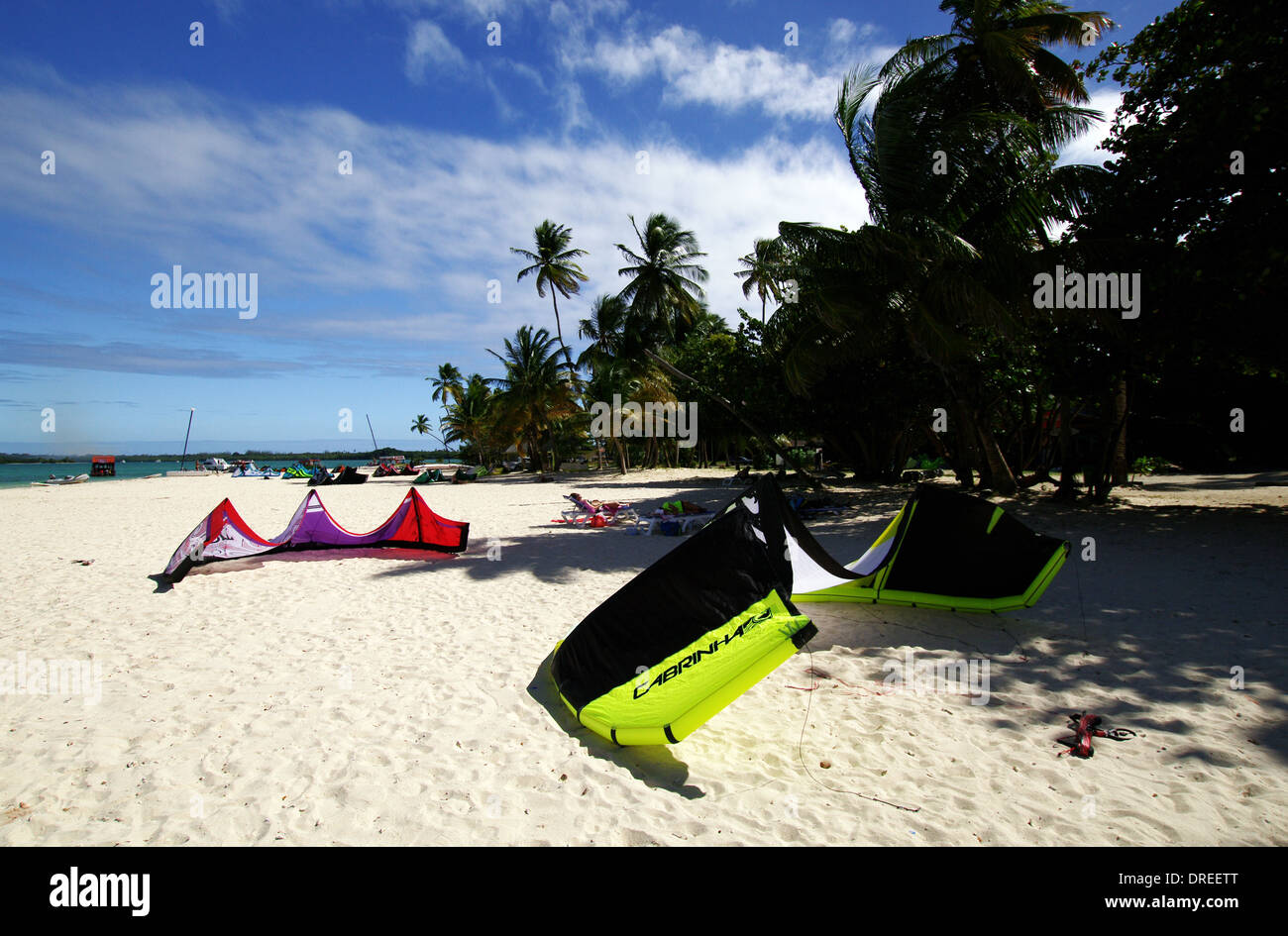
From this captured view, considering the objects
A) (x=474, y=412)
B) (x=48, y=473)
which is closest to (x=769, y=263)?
(x=474, y=412)

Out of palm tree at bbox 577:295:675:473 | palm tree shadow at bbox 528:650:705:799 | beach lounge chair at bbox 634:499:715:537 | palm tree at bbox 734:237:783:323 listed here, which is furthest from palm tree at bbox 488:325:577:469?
palm tree shadow at bbox 528:650:705:799

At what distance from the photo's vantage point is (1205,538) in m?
9.38

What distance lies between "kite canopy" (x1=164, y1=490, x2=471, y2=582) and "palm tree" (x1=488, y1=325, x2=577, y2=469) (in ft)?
74.9

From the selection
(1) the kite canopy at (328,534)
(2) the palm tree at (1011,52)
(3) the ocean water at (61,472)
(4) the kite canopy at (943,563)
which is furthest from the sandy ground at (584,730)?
(3) the ocean water at (61,472)

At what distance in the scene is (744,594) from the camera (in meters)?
4.65

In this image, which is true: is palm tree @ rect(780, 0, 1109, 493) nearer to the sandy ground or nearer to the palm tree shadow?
the sandy ground

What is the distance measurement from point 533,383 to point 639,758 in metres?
30.6

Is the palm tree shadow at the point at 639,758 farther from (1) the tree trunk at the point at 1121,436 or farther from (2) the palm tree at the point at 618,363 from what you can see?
(2) the palm tree at the point at 618,363

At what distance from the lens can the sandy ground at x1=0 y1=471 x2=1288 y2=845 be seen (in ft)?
10.1

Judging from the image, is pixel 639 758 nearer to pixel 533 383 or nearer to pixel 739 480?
pixel 739 480

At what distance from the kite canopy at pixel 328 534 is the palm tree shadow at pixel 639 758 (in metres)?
6.75

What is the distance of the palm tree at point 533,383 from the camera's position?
33.0 m
